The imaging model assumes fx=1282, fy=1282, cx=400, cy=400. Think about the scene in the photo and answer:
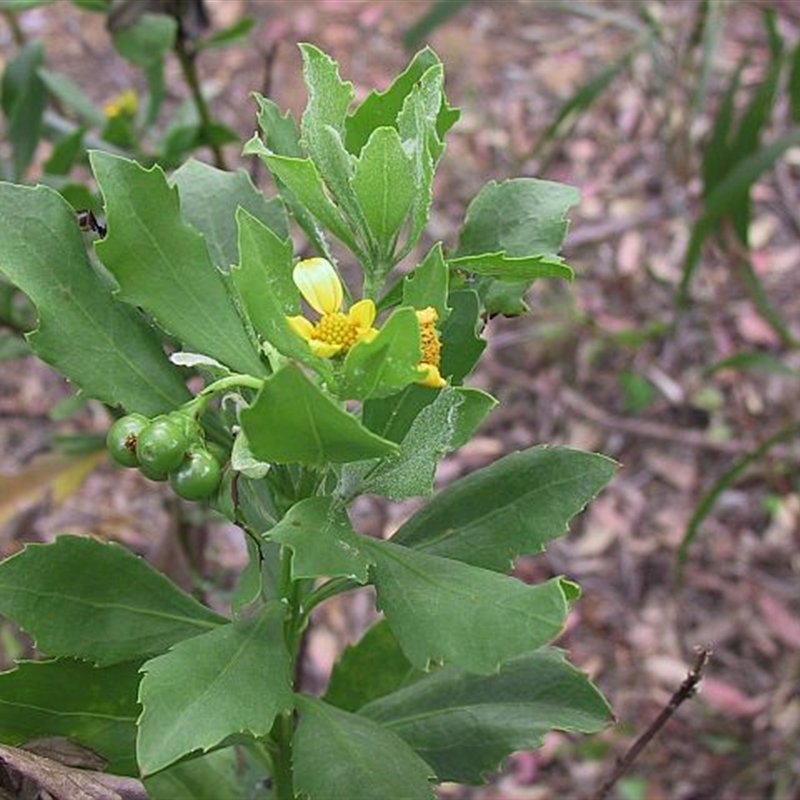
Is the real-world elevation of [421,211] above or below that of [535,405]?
above

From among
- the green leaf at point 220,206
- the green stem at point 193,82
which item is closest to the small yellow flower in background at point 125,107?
the green stem at point 193,82

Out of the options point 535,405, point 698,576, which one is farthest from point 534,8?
point 698,576

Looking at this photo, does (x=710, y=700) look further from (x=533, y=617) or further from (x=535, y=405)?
(x=533, y=617)

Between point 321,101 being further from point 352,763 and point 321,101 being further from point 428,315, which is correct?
point 352,763

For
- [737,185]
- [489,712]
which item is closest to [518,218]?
[489,712]

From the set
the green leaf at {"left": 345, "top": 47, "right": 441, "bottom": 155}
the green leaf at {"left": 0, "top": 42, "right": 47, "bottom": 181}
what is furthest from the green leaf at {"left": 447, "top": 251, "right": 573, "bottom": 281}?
the green leaf at {"left": 0, "top": 42, "right": 47, "bottom": 181}

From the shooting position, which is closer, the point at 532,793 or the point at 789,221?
the point at 532,793

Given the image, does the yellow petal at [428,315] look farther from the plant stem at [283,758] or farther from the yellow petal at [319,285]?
the plant stem at [283,758]
